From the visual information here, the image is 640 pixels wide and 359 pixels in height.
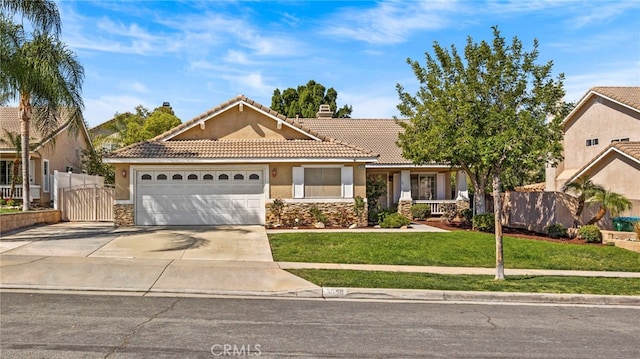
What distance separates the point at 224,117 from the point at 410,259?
10878 millimetres

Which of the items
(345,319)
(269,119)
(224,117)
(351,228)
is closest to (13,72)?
(224,117)

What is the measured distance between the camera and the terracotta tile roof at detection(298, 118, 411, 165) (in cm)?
2867

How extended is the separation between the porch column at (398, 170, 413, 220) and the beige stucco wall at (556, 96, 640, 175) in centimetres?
1113

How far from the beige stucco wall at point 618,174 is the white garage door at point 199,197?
14319 mm

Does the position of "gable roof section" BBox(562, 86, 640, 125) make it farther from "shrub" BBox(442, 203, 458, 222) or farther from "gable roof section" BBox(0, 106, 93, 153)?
"gable roof section" BBox(0, 106, 93, 153)

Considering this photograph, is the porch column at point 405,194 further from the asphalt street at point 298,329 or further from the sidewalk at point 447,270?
the asphalt street at point 298,329

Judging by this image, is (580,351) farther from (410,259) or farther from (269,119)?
(269,119)

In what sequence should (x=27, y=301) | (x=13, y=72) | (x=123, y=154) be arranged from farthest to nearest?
(x=123, y=154), (x=13, y=72), (x=27, y=301)

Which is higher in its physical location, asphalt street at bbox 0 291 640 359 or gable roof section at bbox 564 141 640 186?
gable roof section at bbox 564 141 640 186

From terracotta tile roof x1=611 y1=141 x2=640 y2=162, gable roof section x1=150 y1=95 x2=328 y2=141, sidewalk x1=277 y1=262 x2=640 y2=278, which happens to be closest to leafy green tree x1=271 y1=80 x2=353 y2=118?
gable roof section x1=150 y1=95 x2=328 y2=141

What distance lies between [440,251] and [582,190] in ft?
24.8

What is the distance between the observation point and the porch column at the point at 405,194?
1041 inches

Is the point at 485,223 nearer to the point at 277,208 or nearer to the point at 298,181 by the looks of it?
the point at 298,181

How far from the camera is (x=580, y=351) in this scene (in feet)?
22.9
